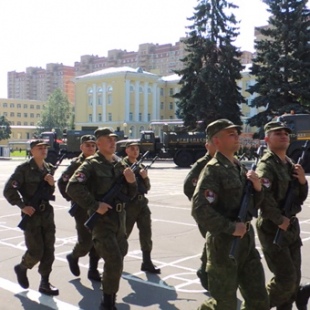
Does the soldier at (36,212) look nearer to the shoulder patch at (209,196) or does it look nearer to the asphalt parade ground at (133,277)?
the asphalt parade ground at (133,277)

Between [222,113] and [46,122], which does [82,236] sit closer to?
[222,113]

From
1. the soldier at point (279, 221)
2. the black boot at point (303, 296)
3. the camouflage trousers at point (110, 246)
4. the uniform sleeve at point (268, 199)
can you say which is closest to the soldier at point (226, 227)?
the uniform sleeve at point (268, 199)

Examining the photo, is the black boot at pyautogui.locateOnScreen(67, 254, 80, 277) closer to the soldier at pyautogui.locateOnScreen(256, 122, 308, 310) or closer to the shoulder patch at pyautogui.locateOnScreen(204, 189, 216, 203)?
the soldier at pyautogui.locateOnScreen(256, 122, 308, 310)

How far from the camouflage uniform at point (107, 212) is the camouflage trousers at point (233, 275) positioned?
1208 millimetres

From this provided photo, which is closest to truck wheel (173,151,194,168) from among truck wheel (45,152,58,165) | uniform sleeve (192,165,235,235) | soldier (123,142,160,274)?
truck wheel (45,152,58,165)

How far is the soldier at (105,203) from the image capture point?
4.79 metres

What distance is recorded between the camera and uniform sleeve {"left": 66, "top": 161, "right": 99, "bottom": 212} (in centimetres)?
485

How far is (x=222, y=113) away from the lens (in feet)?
132

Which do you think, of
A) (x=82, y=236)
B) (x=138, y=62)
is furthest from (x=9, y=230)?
(x=138, y=62)

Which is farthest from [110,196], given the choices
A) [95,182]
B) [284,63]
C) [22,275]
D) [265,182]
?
[284,63]

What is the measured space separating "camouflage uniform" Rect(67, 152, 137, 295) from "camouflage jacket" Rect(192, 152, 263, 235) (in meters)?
1.28

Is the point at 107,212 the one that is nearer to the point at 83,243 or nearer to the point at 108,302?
the point at 108,302

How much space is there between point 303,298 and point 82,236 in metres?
2.77

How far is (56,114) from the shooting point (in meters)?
96.1
